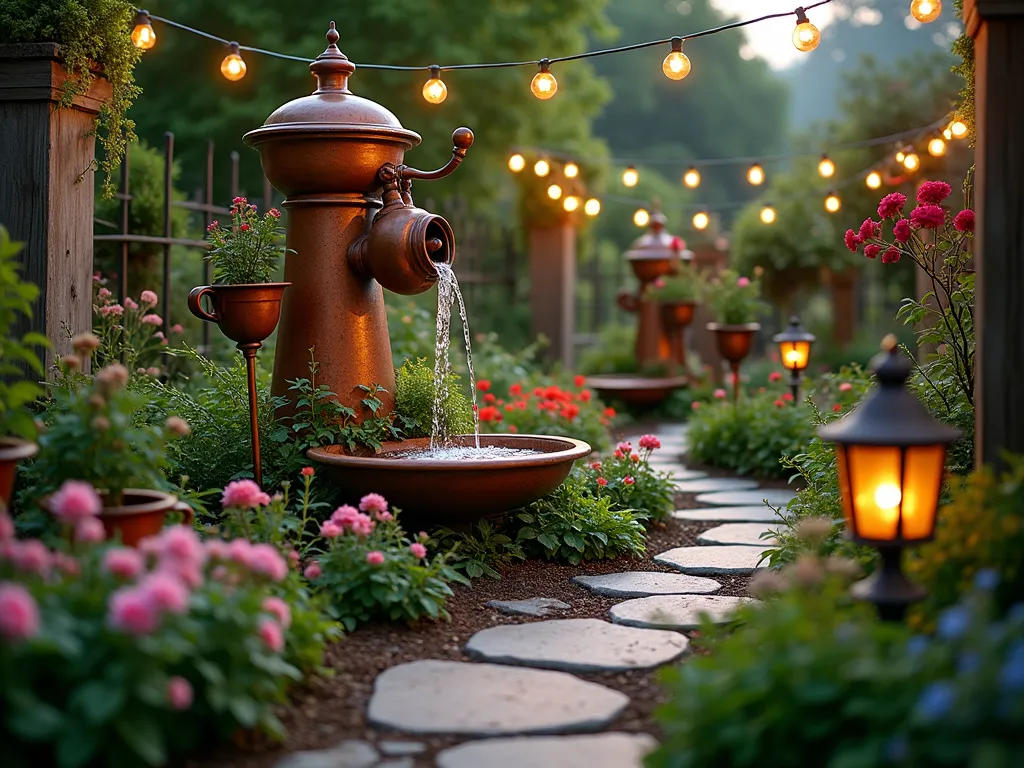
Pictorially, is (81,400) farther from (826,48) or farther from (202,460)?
(826,48)

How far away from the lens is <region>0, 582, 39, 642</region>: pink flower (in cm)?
200

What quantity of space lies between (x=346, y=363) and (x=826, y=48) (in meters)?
45.7

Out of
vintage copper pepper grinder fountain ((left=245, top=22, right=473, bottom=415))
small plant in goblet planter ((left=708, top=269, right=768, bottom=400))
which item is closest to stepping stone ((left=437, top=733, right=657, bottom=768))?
vintage copper pepper grinder fountain ((left=245, top=22, right=473, bottom=415))

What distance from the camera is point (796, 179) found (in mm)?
15609

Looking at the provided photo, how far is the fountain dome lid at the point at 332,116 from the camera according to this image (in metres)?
4.62

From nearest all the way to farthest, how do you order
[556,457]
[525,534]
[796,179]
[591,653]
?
[591,653], [556,457], [525,534], [796,179]

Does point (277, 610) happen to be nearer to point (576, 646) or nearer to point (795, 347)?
point (576, 646)

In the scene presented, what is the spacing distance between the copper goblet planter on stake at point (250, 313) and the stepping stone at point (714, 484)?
308 centimetres

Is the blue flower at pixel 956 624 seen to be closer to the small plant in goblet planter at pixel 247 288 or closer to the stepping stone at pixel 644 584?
the stepping stone at pixel 644 584

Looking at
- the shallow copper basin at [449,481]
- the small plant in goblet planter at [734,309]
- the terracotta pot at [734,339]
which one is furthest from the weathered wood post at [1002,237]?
the small plant in goblet planter at [734,309]

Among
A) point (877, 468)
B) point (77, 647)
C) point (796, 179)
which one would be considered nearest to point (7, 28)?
point (77, 647)

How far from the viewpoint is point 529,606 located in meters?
4.00

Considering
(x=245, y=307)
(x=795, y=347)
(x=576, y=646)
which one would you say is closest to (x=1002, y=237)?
(x=576, y=646)

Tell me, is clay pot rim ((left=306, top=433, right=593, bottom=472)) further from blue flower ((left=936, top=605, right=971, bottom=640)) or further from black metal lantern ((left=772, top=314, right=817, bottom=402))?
black metal lantern ((left=772, top=314, right=817, bottom=402))
